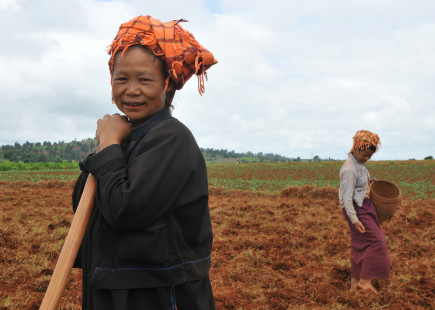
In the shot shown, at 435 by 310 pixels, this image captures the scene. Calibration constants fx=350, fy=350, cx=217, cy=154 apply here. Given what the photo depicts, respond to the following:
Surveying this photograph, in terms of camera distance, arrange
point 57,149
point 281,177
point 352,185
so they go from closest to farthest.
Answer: point 352,185
point 281,177
point 57,149

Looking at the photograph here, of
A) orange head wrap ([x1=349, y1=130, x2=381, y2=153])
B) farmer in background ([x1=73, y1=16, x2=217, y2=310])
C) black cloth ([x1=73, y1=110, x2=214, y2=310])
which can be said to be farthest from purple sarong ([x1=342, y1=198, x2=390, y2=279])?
black cloth ([x1=73, y1=110, x2=214, y2=310])

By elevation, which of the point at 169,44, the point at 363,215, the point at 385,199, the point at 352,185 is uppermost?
the point at 169,44

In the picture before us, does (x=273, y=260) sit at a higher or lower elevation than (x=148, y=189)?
lower

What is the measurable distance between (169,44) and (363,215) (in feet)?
10.8

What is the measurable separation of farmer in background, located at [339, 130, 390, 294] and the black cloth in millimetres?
2919

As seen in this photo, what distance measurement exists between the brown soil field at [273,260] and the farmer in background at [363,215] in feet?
0.82

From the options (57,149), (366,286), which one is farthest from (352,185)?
(57,149)

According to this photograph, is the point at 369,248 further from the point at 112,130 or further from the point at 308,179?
the point at 308,179

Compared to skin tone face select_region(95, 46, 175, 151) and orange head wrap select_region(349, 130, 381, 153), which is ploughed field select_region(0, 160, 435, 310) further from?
skin tone face select_region(95, 46, 175, 151)

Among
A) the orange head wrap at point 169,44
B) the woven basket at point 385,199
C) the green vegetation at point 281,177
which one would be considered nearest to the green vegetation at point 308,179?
the green vegetation at point 281,177

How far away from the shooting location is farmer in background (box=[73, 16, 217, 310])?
3.57 ft

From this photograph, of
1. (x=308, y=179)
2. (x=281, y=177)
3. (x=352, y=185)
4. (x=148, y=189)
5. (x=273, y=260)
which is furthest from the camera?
(x=281, y=177)

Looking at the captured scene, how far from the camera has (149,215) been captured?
1073 mm

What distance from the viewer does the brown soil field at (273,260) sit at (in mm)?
3521
